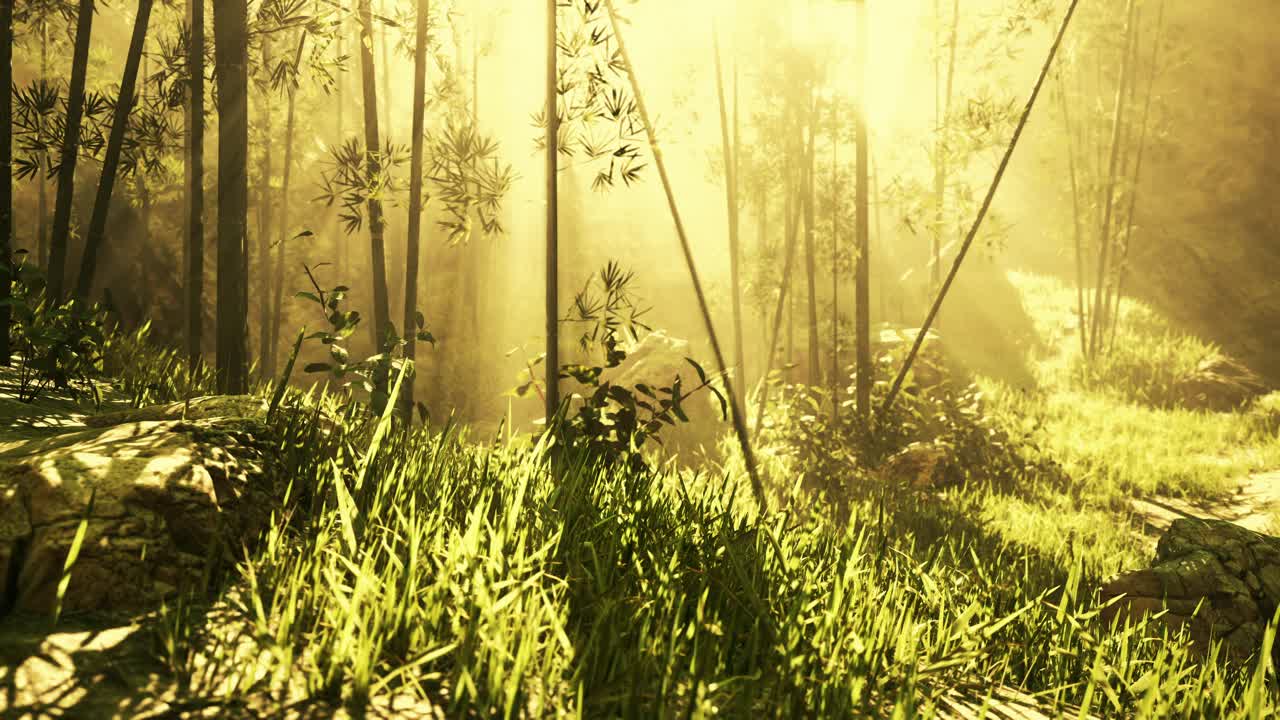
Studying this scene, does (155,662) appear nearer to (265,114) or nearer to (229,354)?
(229,354)

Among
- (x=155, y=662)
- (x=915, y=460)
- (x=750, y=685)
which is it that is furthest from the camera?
(x=915, y=460)

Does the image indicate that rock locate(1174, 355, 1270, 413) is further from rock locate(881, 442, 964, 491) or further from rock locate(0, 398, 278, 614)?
rock locate(0, 398, 278, 614)

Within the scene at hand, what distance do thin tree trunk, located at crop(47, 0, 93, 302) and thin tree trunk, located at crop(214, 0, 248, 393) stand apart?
1.12 metres

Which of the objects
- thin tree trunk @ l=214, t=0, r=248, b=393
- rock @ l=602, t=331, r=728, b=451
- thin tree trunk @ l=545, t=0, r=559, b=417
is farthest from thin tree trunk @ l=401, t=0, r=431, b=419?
rock @ l=602, t=331, r=728, b=451

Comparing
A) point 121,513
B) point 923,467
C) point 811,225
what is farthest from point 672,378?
point 121,513

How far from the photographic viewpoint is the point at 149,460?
61.4 inches

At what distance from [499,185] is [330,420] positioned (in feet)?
4.64

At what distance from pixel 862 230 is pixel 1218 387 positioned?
7.12 metres

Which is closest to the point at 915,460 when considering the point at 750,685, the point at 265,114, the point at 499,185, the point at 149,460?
the point at 499,185

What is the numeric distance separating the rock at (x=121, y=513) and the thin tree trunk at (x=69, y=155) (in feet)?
11.2

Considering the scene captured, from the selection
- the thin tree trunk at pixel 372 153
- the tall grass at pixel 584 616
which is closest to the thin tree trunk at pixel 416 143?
the thin tree trunk at pixel 372 153

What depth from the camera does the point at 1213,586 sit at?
11.4ft

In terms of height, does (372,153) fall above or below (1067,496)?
above

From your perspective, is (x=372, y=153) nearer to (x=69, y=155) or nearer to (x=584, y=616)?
(x=69, y=155)
